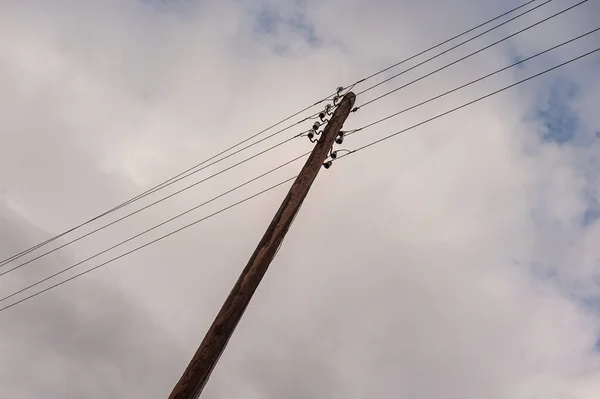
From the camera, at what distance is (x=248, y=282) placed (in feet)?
18.7

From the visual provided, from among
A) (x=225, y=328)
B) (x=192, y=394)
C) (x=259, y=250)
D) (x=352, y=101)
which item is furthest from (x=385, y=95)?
(x=192, y=394)

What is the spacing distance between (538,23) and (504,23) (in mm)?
654

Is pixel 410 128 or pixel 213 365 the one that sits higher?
pixel 410 128

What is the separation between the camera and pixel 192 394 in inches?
189

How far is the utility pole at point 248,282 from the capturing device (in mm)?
4871

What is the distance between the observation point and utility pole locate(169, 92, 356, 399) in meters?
4.87

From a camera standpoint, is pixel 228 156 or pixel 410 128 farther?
pixel 228 156

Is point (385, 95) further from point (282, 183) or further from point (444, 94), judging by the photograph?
point (282, 183)

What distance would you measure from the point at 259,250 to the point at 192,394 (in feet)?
6.43

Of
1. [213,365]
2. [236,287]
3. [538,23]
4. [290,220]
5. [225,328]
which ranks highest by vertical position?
[538,23]

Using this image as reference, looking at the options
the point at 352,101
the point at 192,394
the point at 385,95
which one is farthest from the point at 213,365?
the point at 385,95

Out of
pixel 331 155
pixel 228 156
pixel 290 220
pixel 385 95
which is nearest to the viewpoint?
pixel 290 220

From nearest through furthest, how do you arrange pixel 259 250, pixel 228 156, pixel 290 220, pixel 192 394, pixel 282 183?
pixel 192 394
pixel 259 250
pixel 290 220
pixel 282 183
pixel 228 156

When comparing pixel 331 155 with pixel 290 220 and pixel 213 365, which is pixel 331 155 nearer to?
pixel 290 220
